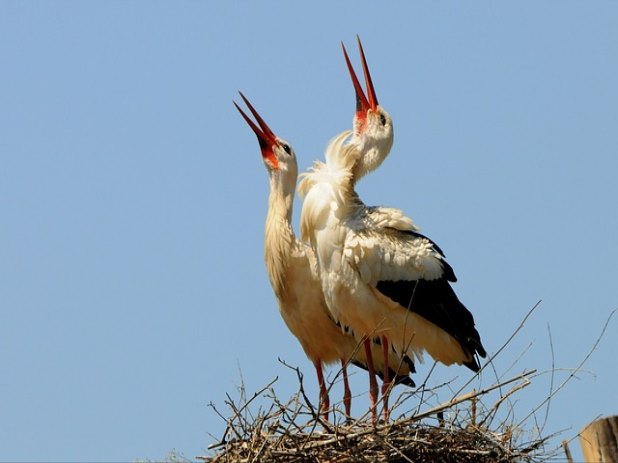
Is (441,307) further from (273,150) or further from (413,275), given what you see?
(273,150)

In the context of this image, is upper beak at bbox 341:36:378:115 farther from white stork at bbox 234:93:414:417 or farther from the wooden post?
the wooden post

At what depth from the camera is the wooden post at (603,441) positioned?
5223 millimetres

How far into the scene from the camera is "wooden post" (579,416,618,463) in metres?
5.22

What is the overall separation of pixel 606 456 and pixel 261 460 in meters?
2.09

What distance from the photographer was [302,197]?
28.8 ft

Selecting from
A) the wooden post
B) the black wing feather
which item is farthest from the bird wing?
the wooden post

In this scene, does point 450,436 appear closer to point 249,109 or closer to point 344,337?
point 344,337

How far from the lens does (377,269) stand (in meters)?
8.33

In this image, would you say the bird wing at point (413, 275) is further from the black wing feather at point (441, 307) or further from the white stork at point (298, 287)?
the white stork at point (298, 287)

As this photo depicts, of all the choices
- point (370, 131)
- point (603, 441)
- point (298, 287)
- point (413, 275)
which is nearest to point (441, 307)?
point (413, 275)

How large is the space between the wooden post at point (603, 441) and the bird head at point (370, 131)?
147 inches

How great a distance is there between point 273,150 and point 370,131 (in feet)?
2.24

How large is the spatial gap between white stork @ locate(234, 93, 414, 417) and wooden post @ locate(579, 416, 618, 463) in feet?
11.0

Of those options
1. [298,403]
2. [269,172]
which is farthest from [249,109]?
[298,403]
